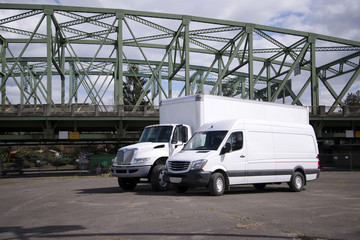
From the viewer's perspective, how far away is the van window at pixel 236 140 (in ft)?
42.3

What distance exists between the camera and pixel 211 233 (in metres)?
6.64

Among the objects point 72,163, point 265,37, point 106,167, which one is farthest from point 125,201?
point 72,163

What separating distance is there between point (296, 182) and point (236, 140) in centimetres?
322

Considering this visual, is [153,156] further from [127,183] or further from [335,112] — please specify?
[335,112]

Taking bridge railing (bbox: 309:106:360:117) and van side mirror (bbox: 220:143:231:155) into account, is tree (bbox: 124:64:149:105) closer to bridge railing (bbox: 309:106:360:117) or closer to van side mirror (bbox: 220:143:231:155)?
bridge railing (bbox: 309:106:360:117)

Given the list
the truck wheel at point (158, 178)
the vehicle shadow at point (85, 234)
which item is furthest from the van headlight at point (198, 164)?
the vehicle shadow at point (85, 234)

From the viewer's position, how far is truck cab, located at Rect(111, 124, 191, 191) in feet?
46.1

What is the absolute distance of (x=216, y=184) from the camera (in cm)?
1232

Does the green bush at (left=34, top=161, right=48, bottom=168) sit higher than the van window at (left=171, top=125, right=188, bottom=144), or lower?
lower

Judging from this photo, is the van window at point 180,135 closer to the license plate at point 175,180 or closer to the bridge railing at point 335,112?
the license plate at point 175,180

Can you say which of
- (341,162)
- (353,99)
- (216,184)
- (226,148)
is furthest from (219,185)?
(353,99)

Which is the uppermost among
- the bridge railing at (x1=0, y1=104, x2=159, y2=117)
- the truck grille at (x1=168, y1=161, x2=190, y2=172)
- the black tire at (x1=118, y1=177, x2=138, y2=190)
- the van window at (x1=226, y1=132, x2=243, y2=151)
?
the bridge railing at (x1=0, y1=104, x2=159, y2=117)

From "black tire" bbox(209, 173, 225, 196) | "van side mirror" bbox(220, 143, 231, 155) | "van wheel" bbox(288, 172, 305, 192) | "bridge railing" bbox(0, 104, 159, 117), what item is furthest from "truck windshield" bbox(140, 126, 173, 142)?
"bridge railing" bbox(0, 104, 159, 117)

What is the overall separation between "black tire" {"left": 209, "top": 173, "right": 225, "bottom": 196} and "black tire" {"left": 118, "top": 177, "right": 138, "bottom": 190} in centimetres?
399
